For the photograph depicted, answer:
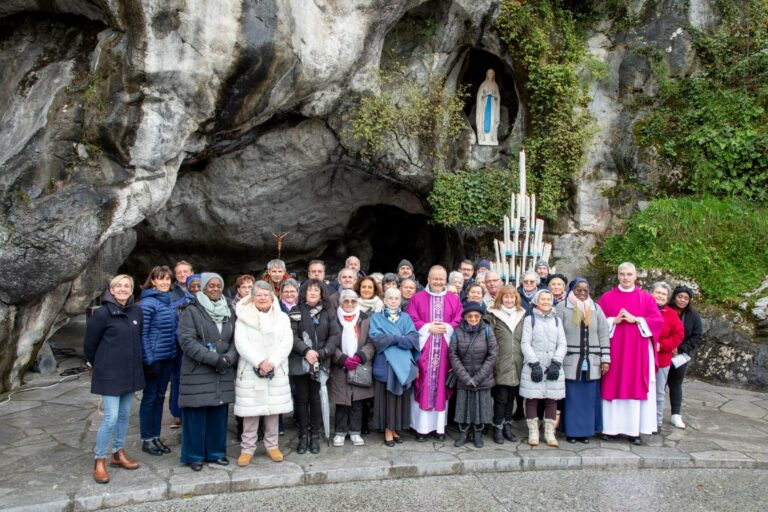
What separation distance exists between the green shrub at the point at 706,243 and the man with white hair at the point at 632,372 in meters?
3.99

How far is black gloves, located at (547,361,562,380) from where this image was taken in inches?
235

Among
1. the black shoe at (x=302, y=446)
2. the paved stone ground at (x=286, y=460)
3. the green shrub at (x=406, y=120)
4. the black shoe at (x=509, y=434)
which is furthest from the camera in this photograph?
the green shrub at (x=406, y=120)

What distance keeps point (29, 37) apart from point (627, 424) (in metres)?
9.20

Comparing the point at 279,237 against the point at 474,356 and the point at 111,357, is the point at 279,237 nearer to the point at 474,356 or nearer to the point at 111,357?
the point at 474,356

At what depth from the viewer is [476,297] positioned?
6.27 metres

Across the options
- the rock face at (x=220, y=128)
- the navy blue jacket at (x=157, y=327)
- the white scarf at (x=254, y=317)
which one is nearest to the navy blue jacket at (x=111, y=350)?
the navy blue jacket at (x=157, y=327)

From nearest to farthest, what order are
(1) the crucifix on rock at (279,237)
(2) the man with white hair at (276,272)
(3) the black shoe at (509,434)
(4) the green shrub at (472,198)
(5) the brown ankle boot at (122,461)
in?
1. (5) the brown ankle boot at (122,461)
2. (3) the black shoe at (509,434)
3. (2) the man with white hair at (276,272)
4. (4) the green shrub at (472,198)
5. (1) the crucifix on rock at (279,237)

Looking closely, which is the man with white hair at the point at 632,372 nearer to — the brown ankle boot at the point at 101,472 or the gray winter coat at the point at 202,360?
the gray winter coat at the point at 202,360

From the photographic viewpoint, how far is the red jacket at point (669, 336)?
261 inches

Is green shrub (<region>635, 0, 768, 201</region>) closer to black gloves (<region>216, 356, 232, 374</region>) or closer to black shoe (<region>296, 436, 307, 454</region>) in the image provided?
black shoe (<region>296, 436, 307, 454</region>)

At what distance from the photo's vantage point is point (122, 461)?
529 centimetres

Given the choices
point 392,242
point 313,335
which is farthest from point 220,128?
point 392,242

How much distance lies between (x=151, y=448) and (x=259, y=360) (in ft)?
4.84

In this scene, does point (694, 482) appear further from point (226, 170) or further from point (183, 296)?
point (226, 170)
